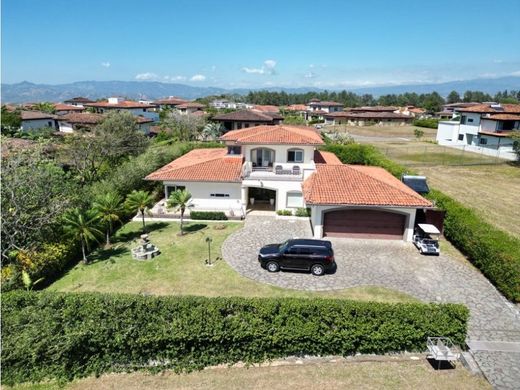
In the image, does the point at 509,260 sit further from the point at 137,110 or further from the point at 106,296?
the point at 137,110

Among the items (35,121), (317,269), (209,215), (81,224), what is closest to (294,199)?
(209,215)

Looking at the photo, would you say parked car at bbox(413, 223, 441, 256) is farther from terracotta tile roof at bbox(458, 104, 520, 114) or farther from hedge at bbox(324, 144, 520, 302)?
terracotta tile roof at bbox(458, 104, 520, 114)

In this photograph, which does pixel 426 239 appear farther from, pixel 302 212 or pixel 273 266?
pixel 273 266

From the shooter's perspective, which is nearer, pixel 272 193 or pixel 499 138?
pixel 272 193

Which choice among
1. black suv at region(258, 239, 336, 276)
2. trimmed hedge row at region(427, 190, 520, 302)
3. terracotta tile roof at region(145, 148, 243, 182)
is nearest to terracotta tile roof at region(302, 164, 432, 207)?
trimmed hedge row at region(427, 190, 520, 302)

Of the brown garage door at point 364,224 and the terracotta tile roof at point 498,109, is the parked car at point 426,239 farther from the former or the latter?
the terracotta tile roof at point 498,109

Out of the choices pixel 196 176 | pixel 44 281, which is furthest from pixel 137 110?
pixel 44 281
